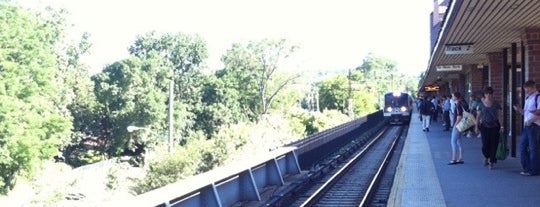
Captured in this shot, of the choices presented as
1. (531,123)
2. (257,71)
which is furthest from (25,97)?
(257,71)

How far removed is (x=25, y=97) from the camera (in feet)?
148

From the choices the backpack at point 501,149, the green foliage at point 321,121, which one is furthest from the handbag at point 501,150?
the green foliage at point 321,121

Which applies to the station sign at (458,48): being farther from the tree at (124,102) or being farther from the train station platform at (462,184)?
the tree at (124,102)

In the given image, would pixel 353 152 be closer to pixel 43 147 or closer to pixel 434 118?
pixel 434 118

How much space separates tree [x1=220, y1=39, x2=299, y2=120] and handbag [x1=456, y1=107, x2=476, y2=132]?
67.6m

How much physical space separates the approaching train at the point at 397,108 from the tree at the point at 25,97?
23144 mm

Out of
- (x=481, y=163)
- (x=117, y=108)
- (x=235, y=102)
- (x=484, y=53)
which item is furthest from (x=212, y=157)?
(x=235, y=102)

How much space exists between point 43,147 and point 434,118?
82.7ft

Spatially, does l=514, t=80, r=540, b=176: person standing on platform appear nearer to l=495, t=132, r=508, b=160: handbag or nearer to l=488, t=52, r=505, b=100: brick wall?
l=495, t=132, r=508, b=160: handbag

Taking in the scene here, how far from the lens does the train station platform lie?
9227mm

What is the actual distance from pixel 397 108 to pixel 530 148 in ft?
130

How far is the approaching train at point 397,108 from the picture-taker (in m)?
49.7

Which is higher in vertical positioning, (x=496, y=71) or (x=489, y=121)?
(x=496, y=71)

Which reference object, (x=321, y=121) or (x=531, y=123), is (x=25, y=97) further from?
(x=531, y=123)
